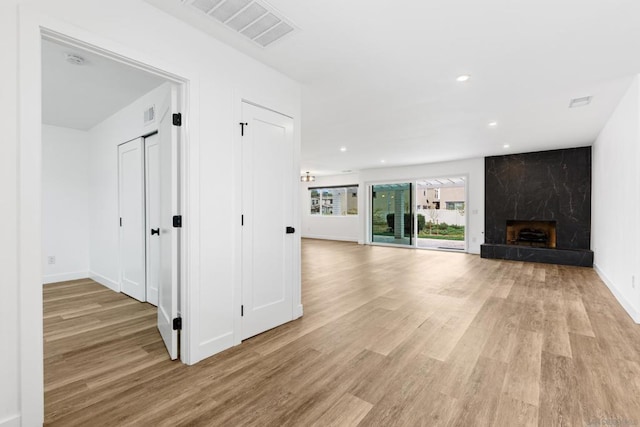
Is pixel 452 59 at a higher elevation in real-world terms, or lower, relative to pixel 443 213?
higher

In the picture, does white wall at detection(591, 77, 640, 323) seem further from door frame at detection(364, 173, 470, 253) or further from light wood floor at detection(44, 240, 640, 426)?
door frame at detection(364, 173, 470, 253)

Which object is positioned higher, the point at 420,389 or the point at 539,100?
the point at 539,100

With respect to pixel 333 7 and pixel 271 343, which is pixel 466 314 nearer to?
pixel 271 343

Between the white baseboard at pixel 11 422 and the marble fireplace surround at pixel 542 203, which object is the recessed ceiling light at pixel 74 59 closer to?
the white baseboard at pixel 11 422

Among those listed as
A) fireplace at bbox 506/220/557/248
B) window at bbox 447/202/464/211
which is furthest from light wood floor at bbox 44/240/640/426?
window at bbox 447/202/464/211

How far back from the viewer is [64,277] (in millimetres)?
4781

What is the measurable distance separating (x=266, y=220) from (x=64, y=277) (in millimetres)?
4244

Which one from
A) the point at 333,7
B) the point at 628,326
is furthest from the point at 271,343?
the point at 628,326

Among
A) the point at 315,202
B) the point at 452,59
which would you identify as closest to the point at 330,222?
the point at 315,202

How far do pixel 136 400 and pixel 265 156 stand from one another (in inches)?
81.7

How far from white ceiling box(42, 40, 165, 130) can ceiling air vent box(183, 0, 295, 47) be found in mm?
778

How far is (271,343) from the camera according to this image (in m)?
2.59

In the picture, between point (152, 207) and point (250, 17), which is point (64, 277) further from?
point (250, 17)

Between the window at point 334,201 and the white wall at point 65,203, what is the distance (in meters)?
7.79
